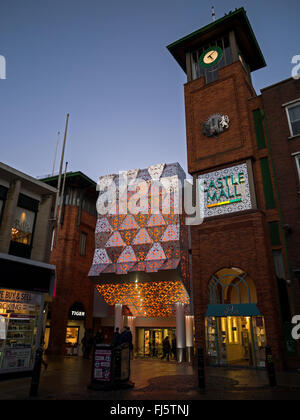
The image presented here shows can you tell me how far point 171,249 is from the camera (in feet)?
77.7

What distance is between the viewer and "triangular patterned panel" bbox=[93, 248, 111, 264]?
2588 cm

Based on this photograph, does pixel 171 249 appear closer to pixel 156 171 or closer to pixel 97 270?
pixel 97 270

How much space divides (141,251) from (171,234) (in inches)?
111

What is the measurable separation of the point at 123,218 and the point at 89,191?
7.76m

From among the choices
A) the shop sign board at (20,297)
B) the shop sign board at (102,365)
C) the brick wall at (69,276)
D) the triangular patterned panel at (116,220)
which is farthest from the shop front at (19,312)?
the brick wall at (69,276)

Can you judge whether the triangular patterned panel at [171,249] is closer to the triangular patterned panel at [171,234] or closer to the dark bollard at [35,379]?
the triangular patterned panel at [171,234]

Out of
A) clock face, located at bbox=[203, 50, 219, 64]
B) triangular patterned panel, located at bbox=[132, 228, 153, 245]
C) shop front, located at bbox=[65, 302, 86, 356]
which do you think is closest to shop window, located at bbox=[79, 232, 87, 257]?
shop front, located at bbox=[65, 302, 86, 356]

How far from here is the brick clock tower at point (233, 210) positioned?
54.5 feet

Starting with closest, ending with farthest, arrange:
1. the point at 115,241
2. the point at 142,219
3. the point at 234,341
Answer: the point at 234,341 < the point at 142,219 < the point at 115,241

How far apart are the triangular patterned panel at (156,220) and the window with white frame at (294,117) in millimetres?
11158

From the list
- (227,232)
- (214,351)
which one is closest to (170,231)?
(227,232)

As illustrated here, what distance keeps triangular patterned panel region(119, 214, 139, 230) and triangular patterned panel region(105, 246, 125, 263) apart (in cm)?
171

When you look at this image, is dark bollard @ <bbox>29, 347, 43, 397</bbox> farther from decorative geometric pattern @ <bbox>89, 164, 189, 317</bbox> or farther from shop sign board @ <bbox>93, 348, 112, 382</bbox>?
decorative geometric pattern @ <bbox>89, 164, 189, 317</bbox>

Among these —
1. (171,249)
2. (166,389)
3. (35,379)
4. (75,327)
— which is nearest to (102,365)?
(35,379)
